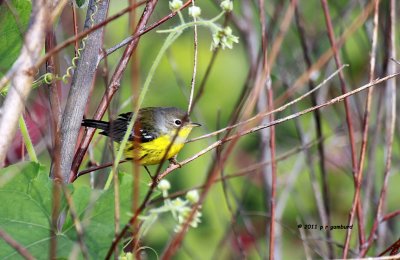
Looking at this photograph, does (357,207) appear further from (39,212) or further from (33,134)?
(33,134)

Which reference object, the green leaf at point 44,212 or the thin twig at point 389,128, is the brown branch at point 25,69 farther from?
the thin twig at point 389,128

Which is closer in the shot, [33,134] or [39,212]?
[39,212]

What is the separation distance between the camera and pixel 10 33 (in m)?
1.97

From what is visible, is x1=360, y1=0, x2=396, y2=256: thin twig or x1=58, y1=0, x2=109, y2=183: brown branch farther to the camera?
x1=360, y1=0, x2=396, y2=256: thin twig

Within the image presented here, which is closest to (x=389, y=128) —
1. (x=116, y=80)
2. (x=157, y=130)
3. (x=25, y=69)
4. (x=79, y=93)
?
(x=116, y=80)

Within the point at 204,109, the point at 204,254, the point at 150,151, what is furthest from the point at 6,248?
the point at 204,109

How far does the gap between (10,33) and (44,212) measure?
0.58 meters

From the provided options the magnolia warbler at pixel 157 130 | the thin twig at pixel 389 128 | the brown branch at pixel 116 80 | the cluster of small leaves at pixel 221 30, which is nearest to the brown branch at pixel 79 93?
the brown branch at pixel 116 80

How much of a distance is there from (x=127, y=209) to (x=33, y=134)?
1677 millimetres

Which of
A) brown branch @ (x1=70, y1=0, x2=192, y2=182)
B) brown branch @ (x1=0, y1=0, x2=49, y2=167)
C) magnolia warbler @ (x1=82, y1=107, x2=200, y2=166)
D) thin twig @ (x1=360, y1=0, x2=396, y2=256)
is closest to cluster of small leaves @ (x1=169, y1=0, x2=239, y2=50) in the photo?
brown branch @ (x1=0, y1=0, x2=49, y2=167)

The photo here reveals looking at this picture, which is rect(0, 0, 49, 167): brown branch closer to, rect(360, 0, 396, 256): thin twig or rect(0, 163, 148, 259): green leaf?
rect(0, 163, 148, 259): green leaf

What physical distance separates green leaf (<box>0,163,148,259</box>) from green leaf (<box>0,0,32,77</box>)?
1.39 feet

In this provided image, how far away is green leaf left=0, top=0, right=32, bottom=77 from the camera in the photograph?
1.96 meters

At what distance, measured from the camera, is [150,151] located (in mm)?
4160
